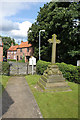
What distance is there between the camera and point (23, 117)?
4.21 metres

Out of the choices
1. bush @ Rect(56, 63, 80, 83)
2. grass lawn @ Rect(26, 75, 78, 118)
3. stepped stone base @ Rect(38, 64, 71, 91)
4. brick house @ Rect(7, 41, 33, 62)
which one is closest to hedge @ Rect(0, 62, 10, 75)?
bush @ Rect(56, 63, 80, 83)

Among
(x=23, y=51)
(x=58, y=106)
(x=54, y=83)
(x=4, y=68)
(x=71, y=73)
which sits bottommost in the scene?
Answer: (x=58, y=106)

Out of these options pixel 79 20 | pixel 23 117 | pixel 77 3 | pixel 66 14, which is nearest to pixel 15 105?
pixel 23 117

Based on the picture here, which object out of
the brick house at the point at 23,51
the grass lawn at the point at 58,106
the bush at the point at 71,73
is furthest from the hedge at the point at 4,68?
the brick house at the point at 23,51

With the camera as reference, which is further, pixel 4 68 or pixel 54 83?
pixel 4 68

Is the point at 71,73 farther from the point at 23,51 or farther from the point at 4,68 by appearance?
the point at 23,51

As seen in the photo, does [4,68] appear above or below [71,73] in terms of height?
above

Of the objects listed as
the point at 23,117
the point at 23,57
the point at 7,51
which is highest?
the point at 7,51

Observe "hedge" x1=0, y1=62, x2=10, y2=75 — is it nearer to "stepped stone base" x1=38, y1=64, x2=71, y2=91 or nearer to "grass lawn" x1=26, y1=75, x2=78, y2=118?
"stepped stone base" x1=38, y1=64, x2=71, y2=91

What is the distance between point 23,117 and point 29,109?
26.4 inches

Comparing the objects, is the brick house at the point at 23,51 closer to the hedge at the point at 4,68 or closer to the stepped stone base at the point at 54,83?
the hedge at the point at 4,68

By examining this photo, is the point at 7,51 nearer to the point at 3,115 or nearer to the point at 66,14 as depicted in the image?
the point at 66,14

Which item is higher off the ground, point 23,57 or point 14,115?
point 23,57

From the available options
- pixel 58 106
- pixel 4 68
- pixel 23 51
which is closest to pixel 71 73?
pixel 58 106
